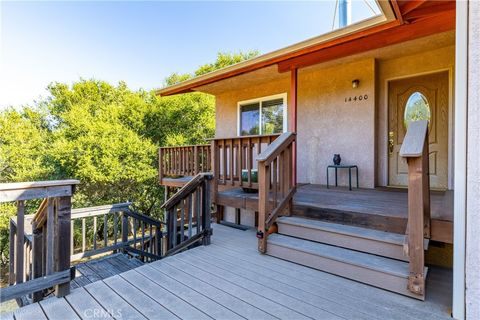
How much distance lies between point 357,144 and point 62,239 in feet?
15.7

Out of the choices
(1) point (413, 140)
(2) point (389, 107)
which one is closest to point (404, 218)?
(1) point (413, 140)

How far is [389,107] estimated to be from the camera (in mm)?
4637

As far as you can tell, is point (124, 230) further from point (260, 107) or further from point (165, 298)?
point (260, 107)

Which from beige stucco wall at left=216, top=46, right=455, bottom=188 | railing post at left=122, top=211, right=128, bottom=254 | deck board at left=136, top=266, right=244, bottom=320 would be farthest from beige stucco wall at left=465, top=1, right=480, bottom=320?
railing post at left=122, top=211, right=128, bottom=254

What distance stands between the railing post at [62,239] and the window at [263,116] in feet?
15.0

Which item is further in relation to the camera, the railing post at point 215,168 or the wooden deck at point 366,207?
the railing post at point 215,168

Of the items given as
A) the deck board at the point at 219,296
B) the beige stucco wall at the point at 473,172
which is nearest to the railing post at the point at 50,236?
the deck board at the point at 219,296

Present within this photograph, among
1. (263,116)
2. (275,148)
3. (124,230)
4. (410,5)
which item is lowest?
(124,230)

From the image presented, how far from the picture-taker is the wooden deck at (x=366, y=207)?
2.51m

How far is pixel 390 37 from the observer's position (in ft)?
10.8

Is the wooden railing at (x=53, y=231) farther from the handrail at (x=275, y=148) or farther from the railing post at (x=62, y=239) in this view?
the handrail at (x=275, y=148)

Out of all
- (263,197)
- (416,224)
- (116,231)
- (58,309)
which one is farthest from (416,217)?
(116,231)

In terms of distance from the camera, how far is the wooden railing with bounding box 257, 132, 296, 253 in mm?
3029

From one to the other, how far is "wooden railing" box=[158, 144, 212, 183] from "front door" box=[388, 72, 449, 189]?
410 cm
